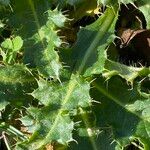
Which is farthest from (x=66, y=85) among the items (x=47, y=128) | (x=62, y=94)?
(x=47, y=128)

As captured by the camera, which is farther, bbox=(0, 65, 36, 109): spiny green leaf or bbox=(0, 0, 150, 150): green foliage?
bbox=(0, 65, 36, 109): spiny green leaf

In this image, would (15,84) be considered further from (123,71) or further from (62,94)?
(123,71)

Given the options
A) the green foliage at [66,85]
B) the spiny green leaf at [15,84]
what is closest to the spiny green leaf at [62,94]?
the green foliage at [66,85]

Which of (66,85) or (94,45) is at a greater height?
(94,45)

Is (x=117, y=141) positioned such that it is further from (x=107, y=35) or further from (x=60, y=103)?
(x=107, y=35)

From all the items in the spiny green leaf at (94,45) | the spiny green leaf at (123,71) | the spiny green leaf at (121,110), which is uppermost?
the spiny green leaf at (94,45)

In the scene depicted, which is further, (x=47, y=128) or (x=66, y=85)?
(x=66, y=85)

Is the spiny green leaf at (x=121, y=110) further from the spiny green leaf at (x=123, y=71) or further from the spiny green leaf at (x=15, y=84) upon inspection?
the spiny green leaf at (x=15, y=84)

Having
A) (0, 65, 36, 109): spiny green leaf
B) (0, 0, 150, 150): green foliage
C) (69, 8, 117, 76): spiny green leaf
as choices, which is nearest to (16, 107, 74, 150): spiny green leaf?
(0, 0, 150, 150): green foliage

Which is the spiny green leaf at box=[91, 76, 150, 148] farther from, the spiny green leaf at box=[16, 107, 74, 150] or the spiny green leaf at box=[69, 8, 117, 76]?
the spiny green leaf at box=[16, 107, 74, 150]
